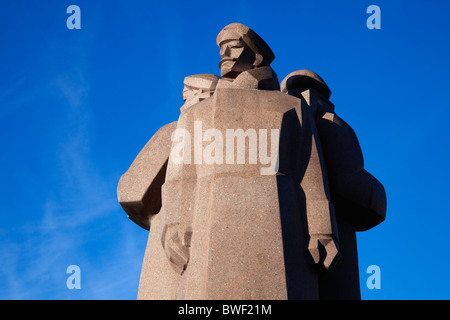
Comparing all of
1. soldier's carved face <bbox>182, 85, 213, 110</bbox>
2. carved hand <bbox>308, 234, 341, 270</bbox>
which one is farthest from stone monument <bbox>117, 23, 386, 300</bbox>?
soldier's carved face <bbox>182, 85, 213, 110</bbox>

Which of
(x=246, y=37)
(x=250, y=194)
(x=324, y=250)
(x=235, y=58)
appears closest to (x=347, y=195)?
(x=324, y=250)

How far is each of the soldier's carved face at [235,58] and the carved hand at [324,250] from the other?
2.03 m

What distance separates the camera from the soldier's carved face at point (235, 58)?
7.32 meters

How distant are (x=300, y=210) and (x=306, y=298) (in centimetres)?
84

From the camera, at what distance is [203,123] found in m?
6.86

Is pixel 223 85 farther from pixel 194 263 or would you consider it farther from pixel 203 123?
pixel 194 263

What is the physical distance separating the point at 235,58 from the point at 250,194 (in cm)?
171

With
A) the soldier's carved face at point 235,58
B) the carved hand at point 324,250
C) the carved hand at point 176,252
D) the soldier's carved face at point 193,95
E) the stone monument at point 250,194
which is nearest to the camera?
the stone monument at point 250,194

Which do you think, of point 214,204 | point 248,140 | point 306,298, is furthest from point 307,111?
point 306,298

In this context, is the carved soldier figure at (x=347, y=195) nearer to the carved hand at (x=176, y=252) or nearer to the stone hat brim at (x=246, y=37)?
the stone hat brim at (x=246, y=37)

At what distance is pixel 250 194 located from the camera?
6348mm

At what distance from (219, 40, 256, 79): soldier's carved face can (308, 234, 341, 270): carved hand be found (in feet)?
6.65

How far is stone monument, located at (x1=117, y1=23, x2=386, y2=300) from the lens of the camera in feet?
20.0

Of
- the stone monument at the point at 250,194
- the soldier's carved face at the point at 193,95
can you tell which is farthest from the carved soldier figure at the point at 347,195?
the soldier's carved face at the point at 193,95
